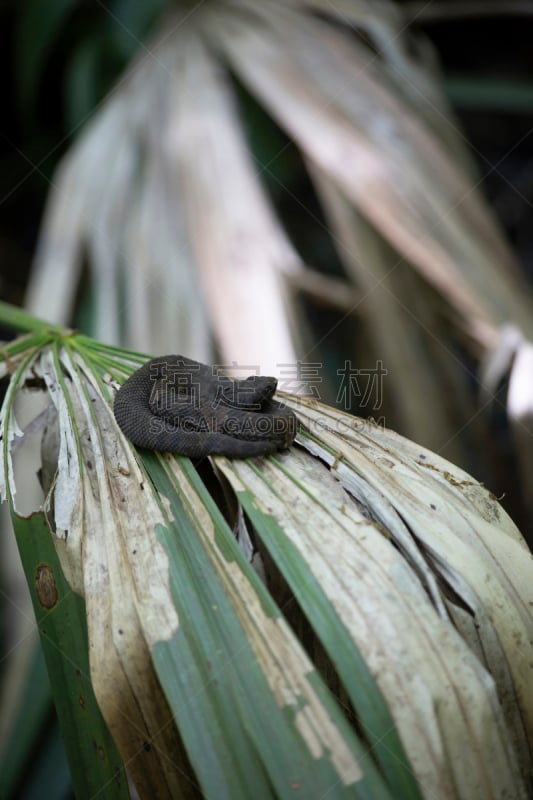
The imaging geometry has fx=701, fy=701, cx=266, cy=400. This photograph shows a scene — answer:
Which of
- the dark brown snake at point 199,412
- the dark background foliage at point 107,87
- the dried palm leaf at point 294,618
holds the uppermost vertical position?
the dark background foliage at point 107,87

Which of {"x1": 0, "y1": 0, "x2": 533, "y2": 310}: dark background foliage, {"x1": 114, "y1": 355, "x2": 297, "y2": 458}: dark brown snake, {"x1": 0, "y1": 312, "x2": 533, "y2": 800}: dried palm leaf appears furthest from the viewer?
{"x1": 0, "y1": 0, "x2": 533, "y2": 310}: dark background foliage

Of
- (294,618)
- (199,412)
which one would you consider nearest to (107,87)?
(199,412)

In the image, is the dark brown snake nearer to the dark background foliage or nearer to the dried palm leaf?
the dried palm leaf

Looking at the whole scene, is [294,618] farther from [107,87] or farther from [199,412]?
[107,87]

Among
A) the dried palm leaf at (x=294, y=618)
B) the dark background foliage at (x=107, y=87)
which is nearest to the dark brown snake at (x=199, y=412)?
the dried palm leaf at (x=294, y=618)

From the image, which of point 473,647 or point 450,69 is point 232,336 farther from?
point 450,69

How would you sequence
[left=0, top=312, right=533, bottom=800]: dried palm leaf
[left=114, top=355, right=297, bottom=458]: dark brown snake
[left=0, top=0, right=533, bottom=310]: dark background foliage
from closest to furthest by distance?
[left=0, top=312, right=533, bottom=800]: dried palm leaf → [left=114, top=355, right=297, bottom=458]: dark brown snake → [left=0, top=0, right=533, bottom=310]: dark background foliage

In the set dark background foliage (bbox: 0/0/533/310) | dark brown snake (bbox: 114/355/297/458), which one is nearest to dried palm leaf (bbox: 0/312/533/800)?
dark brown snake (bbox: 114/355/297/458)

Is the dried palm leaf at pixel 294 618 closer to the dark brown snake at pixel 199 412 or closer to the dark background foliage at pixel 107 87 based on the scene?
the dark brown snake at pixel 199 412

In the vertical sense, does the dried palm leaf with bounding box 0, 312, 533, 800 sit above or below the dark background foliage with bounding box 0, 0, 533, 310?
below
